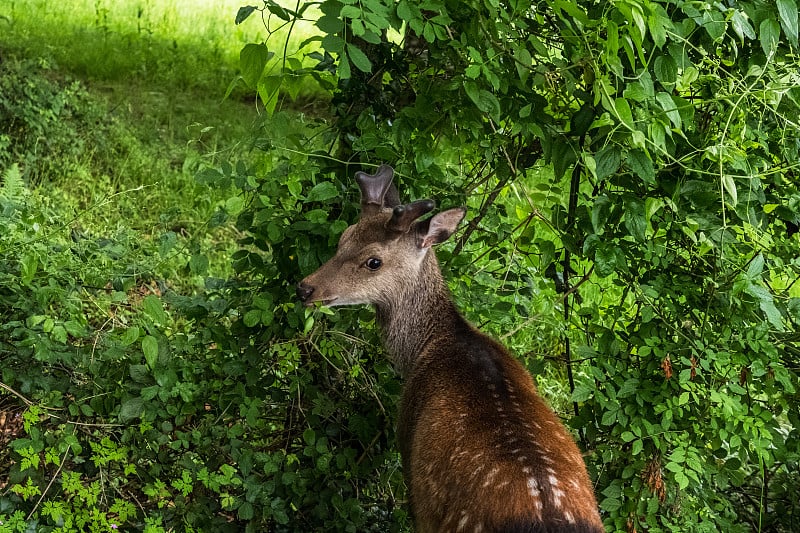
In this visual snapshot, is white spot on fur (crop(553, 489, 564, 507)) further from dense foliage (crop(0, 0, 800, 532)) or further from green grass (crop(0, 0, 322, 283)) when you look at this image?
green grass (crop(0, 0, 322, 283))

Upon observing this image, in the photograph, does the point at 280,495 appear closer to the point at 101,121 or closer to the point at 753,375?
the point at 753,375

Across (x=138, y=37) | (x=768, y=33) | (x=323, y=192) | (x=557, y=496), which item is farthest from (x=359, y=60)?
(x=138, y=37)

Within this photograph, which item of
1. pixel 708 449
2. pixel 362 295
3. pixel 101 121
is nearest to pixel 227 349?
pixel 362 295

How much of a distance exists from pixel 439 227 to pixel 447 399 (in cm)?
76

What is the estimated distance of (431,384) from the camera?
4.01 metres

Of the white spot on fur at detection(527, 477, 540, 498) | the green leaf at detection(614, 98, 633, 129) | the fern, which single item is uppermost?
the green leaf at detection(614, 98, 633, 129)

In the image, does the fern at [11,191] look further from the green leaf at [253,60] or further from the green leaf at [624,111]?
the green leaf at [624,111]

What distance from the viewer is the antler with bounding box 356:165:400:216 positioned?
416cm

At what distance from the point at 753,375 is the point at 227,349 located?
6.97 feet

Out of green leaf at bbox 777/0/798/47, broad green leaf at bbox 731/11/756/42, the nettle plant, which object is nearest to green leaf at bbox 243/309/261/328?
the nettle plant

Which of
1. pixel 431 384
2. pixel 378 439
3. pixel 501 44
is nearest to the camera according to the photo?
pixel 501 44

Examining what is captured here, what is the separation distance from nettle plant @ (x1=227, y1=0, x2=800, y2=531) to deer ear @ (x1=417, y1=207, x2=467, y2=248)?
0.68ft

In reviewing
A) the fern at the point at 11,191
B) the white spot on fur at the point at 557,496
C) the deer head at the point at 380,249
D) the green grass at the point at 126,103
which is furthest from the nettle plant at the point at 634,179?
the green grass at the point at 126,103

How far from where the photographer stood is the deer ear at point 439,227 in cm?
410
